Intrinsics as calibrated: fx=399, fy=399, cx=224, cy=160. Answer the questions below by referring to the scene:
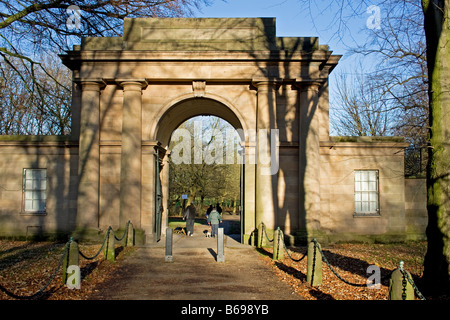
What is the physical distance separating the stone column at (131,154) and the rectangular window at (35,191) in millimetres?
4112

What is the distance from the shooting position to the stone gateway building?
15.2m

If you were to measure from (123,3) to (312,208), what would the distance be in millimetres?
10149

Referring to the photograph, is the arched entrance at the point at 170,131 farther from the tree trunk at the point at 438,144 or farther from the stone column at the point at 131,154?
the tree trunk at the point at 438,144

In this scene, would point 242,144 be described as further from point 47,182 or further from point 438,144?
point 47,182

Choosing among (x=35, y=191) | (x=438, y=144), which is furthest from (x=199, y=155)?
(x=438, y=144)

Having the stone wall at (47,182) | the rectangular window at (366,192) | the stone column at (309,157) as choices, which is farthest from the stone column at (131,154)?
the rectangular window at (366,192)

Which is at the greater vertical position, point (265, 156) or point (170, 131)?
point (170, 131)

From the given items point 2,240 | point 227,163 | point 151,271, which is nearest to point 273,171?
point 151,271

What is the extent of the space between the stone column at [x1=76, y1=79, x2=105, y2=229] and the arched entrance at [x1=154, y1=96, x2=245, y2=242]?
Answer: 234 centimetres

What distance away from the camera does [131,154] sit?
597 inches

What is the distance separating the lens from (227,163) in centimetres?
3888

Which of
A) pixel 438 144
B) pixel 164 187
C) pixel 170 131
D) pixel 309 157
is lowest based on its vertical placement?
pixel 164 187

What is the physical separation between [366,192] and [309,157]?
3510mm
